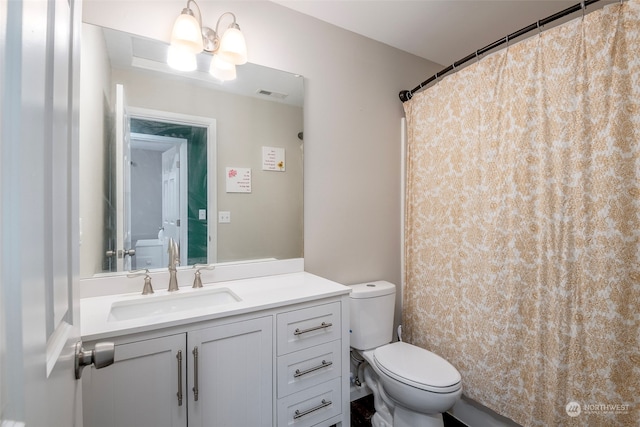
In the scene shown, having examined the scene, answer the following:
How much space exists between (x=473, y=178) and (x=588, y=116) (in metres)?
0.55

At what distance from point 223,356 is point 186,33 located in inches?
56.5

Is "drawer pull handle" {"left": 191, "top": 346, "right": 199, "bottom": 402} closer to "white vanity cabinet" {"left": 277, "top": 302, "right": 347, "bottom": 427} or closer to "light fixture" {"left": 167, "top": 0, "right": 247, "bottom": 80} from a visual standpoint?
"white vanity cabinet" {"left": 277, "top": 302, "right": 347, "bottom": 427}

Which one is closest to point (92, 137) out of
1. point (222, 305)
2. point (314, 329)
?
point (222, 305)

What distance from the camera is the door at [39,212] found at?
12.4 inches

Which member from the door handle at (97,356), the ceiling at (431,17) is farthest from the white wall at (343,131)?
the door handle at (97,356)

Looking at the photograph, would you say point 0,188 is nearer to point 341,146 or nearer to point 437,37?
point 341,146

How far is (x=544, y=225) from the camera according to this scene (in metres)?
1.30

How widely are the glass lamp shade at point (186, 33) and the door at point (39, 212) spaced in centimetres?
83

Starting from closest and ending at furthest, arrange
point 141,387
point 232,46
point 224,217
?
point 141,387 → point 232,46 → point 224,217

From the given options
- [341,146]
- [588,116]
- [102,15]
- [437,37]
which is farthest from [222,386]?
[437,37]

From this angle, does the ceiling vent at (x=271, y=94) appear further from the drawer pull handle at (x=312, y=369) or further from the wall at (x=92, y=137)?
the drawer pull handle at (x=312, y=369)

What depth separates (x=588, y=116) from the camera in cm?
118

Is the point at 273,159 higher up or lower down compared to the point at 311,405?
higher up

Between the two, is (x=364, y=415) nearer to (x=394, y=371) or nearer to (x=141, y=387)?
(x=394, y=371)
